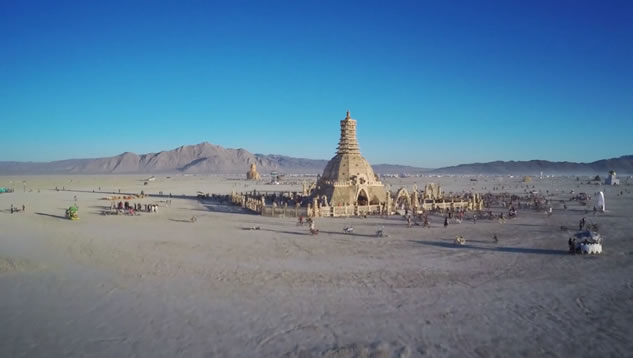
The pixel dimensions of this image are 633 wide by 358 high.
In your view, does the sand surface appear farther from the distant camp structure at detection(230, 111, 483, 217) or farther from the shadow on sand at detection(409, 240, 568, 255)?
the distant camp structure at detection(230, 111, 483, 217)

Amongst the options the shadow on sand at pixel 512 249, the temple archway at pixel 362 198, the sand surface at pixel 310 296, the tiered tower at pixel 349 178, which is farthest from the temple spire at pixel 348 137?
the shadow on sand at pixel 512 249

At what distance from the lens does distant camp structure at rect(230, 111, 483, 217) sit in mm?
26656

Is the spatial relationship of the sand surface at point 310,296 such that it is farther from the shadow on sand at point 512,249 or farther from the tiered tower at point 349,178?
the tiered tower at point 349,178

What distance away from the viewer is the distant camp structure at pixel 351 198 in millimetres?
26656

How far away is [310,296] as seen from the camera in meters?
10.9

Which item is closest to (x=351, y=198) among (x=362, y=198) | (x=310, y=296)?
(x=362, y=198)

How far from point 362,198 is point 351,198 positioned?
183 centimetres

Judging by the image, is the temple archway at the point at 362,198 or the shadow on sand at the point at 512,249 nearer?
the shadow on sand at the point at 512,249

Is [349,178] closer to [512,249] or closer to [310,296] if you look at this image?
[512,249]

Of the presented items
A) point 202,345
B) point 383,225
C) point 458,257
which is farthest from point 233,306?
point 383,225

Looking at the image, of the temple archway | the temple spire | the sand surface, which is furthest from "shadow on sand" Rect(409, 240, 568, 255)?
the temple spire

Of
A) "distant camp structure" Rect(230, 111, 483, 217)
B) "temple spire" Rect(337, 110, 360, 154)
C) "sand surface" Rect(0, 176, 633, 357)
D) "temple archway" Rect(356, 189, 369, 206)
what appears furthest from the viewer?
"temple spire" Rect(337, 110, 360, 154)

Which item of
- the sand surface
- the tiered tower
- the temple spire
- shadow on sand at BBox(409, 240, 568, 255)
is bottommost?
the sand surface

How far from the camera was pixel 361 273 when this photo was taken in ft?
42.8
